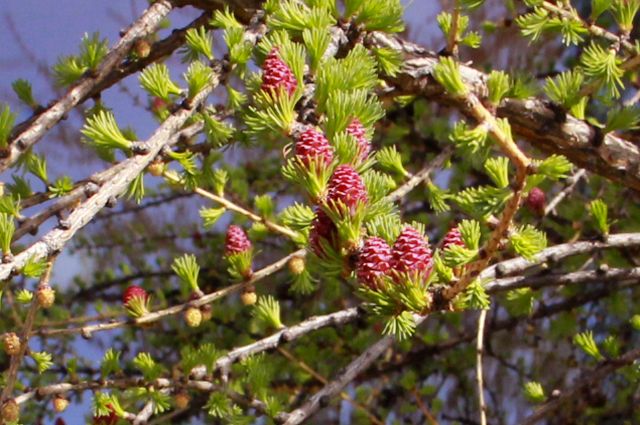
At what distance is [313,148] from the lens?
100cm

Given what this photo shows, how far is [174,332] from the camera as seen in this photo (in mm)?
3143

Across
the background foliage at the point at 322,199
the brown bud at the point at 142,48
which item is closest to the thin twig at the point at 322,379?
the background foliage at the point at 322,199

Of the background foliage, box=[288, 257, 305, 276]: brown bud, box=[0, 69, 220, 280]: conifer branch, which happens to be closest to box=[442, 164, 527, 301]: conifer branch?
the background foliage

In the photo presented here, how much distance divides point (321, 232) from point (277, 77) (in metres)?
0.22

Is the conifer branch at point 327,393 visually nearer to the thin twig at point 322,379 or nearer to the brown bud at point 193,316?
the brown bud at point 193,316

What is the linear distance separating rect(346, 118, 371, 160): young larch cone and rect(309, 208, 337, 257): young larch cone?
8 centimetres

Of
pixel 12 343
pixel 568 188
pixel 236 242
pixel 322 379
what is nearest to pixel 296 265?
pixel 236 242

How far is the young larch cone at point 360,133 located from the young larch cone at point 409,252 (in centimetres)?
11

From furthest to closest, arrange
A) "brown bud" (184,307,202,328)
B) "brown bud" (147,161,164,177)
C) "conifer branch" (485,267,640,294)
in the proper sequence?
"conifer branch" (485,267,640,294) → "brown bud" (184,307,202,328) → "brown bud" (147,161,164,177)

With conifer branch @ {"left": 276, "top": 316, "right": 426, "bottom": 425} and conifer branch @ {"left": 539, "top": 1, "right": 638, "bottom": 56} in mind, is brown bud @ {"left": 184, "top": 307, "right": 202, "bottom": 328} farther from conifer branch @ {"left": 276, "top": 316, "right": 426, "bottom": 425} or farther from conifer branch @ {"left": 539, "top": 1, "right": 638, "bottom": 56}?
conifer branch @ {"left": 539, "top": 1, "right": 638, "bottom": 56}

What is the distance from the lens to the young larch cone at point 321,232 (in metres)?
1.01

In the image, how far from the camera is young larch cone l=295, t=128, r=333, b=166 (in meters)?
0.99

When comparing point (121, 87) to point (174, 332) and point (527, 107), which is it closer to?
point (174, 332)

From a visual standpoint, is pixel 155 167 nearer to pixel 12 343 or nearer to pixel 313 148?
pixel 12 343
